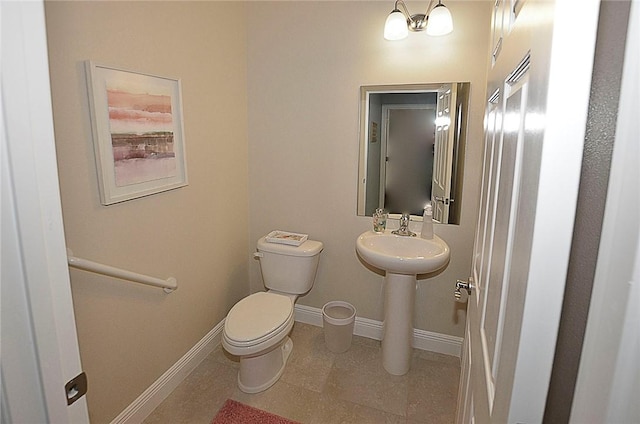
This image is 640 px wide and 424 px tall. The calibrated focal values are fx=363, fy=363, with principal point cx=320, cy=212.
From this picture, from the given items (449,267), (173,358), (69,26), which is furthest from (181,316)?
(449,267)

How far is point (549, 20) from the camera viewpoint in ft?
1.45

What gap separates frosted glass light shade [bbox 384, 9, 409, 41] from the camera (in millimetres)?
1979

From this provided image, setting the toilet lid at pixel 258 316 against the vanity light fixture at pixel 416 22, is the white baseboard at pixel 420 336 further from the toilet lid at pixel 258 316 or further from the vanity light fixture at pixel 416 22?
the vanity light fixture at pixel 416 22

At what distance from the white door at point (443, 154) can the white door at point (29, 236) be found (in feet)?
6.48

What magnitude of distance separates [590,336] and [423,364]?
212 cm

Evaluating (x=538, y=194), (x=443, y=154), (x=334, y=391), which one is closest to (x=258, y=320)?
(x=334, y=391)

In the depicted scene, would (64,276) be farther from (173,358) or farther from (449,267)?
(449,267)

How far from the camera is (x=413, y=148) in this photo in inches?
88.7

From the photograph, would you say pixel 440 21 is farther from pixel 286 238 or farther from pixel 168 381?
pixel 168 381

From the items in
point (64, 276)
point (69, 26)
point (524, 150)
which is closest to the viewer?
point (524, 150)

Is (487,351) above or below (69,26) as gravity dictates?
below

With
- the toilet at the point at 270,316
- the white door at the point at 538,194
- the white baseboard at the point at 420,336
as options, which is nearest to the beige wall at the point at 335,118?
the white baseboard at the point at 420,336

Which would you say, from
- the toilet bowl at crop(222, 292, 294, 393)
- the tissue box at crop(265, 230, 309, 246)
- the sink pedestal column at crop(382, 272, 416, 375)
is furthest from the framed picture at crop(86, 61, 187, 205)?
the sink pedestal column at crop(382, 272, 416, 375)

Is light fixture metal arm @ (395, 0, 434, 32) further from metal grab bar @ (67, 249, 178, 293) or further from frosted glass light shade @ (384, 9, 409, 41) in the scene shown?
metal grab bar @ (67, 249, 178, 293)
